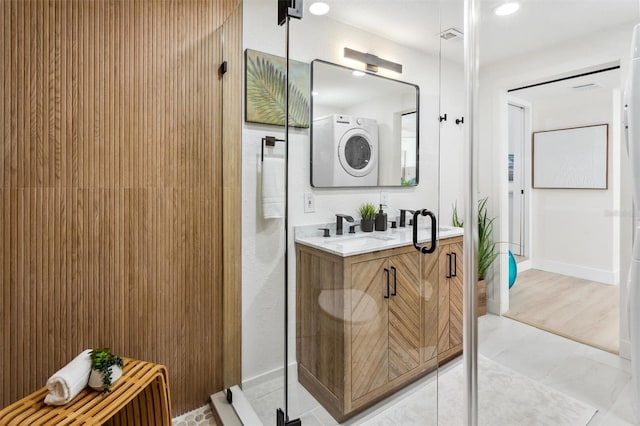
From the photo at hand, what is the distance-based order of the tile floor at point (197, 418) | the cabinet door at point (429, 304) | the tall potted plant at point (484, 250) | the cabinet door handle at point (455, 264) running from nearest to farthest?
the tall potted plant at point (484, 250)
the cabinet door handle at point (455, 264)
the cabinet door at point (429, 304)
the tile floor at point (197, 418)

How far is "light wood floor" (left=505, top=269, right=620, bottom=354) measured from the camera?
0.81m

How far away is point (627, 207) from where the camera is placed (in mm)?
779

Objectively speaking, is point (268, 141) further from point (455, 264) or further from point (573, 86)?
point (573, 86)

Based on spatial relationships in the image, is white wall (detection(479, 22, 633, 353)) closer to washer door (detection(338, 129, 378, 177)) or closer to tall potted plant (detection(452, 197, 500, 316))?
tall potted plant (detection(452, 197, 500, 316))

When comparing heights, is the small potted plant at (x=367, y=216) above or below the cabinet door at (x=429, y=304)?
above

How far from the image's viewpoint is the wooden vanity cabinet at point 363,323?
4.35ft

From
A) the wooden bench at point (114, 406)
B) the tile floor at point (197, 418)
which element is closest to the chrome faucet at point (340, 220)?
the wooden bench at point (114, 406)

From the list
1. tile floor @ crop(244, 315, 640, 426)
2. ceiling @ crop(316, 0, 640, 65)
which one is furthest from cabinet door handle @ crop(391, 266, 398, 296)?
ceiling @ crop(316, 0, 640, 65)

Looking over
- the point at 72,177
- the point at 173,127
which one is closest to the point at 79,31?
the point at 173,127

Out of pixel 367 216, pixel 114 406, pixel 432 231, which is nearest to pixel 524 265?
pixel 432 231

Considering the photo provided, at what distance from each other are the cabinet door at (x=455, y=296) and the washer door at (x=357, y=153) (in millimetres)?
462

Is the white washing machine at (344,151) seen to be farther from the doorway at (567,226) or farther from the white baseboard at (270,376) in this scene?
the white baseboard at (270,376)

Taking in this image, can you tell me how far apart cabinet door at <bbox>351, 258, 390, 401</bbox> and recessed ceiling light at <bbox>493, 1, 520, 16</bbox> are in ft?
3.09

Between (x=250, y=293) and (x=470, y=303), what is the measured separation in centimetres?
115
